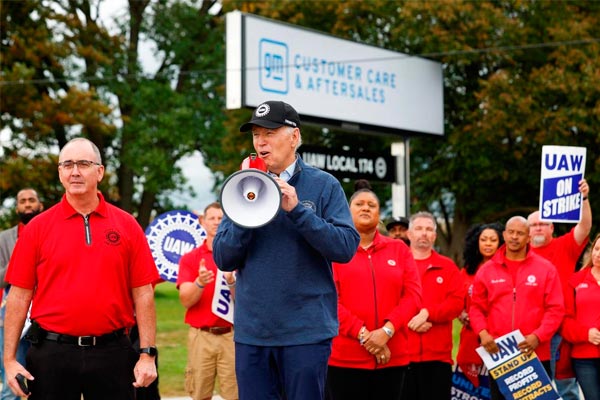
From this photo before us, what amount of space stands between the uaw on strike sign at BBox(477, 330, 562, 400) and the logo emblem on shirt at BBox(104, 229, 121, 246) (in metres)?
3.71

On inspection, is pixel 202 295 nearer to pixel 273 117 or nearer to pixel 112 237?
pixel 112 237

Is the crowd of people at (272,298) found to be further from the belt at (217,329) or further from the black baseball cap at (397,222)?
the black baseball cap at (397,222)

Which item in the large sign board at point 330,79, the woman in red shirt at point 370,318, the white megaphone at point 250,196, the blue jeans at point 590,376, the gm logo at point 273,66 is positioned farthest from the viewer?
the gm logo at point 273,66

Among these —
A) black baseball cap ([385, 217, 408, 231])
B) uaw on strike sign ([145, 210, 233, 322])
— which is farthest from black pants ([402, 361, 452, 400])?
uaw on strike sign ([145, 210, 233, 322])

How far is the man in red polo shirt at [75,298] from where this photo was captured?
5066 mm

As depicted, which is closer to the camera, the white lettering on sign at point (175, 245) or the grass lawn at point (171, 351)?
the white lettering on sign at point (175, 245)

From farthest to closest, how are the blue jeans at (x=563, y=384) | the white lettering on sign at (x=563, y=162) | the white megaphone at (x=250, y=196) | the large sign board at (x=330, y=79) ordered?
the large sign board at (x=330, y=79)
the white lettering on sign at (x=563, y=162)
the blue jeans at (x=563, y=384)
the white megaphone at (x=250, y=196)

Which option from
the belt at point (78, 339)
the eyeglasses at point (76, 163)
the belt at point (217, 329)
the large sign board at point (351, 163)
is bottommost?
the belt at point (217, 329)

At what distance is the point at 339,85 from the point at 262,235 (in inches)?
437

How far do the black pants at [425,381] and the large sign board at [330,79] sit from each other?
6.42 metres

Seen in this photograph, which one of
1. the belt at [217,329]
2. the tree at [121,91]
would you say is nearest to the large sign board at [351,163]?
the belt at [217,329]

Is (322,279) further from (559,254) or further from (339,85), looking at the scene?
(339,85)

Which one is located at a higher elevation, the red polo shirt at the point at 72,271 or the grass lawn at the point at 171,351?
the red polo shirt at the point at 72,271

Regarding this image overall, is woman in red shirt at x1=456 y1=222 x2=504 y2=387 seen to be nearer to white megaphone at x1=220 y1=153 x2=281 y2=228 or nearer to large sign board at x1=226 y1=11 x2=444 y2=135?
white megaphone at x1=220 y1=153 x2=281 y2=228
